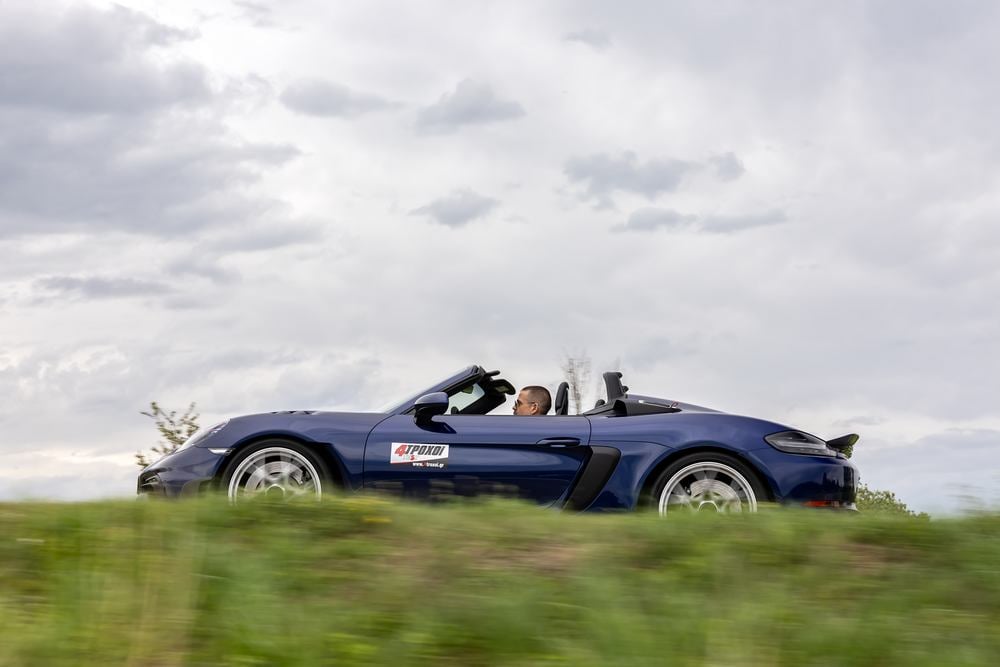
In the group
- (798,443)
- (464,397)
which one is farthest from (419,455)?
(798,443)

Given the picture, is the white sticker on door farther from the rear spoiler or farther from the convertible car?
the rear spoiler

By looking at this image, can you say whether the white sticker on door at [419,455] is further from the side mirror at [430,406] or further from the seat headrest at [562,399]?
the seat headrest at [562,399]

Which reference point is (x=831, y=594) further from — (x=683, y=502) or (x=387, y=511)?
(x=683, y=502)

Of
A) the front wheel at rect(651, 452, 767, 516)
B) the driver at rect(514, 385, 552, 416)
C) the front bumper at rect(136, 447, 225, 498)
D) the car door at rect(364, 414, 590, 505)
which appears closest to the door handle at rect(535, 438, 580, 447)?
the car door at rect(364, 414, 590, 505)

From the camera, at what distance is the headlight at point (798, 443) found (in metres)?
7.37

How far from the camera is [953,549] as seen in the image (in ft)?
14.1

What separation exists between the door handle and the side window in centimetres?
95

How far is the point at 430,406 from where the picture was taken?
720 centimetres

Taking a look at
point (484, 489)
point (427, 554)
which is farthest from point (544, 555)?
point (484, 489)

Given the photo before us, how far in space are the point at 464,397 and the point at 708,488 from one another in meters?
1.97

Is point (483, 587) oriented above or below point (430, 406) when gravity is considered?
below

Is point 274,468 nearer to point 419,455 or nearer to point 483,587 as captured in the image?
point 419,455

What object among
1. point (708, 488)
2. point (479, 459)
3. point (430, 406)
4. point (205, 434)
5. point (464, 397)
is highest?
point (464, 397)

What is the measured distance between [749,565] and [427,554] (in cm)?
123
